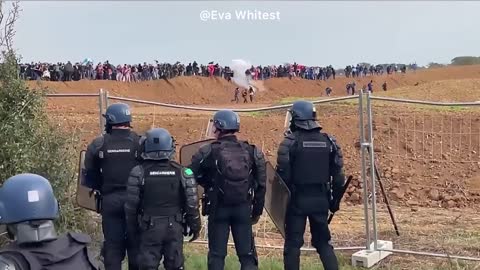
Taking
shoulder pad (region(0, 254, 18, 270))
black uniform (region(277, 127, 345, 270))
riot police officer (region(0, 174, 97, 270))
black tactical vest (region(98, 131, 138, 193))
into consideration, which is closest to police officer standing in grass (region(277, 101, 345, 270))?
black uniform (region(277, 127, 345, 270))

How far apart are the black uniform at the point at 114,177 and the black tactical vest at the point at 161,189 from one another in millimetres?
768

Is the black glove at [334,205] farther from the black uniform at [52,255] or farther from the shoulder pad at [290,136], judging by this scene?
the black uniform at [52,255]

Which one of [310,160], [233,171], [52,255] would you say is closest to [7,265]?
[52,255]

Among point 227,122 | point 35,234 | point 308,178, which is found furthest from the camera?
point 308,178

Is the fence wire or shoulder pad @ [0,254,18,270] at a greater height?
shoulder pad @ [0,254,18,270]

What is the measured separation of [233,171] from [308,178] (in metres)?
0.83

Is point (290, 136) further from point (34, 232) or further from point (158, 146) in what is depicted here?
point (34, 232)

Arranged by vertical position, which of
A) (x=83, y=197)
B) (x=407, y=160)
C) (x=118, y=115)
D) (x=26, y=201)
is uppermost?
(x=118, y=115)

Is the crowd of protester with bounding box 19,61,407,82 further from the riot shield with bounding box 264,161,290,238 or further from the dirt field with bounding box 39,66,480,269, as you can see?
the riot shield with bounding box 264,161,290,238

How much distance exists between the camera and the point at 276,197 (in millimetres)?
7754

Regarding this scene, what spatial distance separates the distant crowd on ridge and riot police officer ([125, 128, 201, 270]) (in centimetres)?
3222

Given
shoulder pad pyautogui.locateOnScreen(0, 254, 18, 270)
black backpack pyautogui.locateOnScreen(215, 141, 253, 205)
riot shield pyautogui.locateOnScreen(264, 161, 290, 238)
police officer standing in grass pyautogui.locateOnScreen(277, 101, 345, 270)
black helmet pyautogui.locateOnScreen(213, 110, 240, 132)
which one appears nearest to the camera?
shoulder pad pyautogui.locateOnScreen(0, 254, 18, 270)

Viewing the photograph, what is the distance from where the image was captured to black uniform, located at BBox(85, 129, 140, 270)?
23.7 feet

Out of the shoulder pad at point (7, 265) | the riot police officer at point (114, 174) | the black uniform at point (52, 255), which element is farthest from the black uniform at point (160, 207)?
the shoulder pad at point (7, 265)
